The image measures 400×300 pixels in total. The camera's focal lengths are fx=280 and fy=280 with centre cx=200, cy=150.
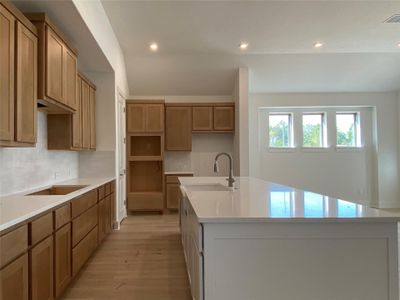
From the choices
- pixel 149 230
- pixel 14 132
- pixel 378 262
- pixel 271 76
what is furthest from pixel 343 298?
pixel 271 76

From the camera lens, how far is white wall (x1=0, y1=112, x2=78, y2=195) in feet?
8.21

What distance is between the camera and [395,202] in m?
6.55

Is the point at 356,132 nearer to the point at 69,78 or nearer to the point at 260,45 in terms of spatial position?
the point at 260,45

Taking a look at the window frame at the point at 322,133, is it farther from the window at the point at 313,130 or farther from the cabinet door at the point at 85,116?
the cabinet door at the point at 85,116

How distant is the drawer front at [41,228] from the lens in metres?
1.74

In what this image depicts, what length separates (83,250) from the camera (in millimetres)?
2830

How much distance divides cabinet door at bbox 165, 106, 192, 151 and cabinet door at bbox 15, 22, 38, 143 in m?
3.72

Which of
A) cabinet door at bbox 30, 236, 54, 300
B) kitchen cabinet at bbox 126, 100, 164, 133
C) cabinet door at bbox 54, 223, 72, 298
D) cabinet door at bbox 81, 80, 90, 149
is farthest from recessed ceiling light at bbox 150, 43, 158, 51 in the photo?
cabinet door at bbox 30, 236, 54, 300

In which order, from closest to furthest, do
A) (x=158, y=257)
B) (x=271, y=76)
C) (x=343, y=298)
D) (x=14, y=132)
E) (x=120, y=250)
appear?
(x=343, y=298) < (x=14, y=132) < (x=158, y=257) < (x=120, y=250) < (x=271, y=76)

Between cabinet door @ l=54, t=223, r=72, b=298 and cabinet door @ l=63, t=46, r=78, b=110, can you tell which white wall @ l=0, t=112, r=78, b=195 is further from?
cabinet door @ l=54, t=223, r=72, b=298

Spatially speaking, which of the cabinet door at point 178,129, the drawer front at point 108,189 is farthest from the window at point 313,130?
the drawer front at point 108,189

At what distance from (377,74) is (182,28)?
14.0 feet

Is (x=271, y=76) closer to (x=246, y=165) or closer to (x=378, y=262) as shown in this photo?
(x=246, y=165)

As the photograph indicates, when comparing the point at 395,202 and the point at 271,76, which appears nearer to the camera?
the point at 271,76
